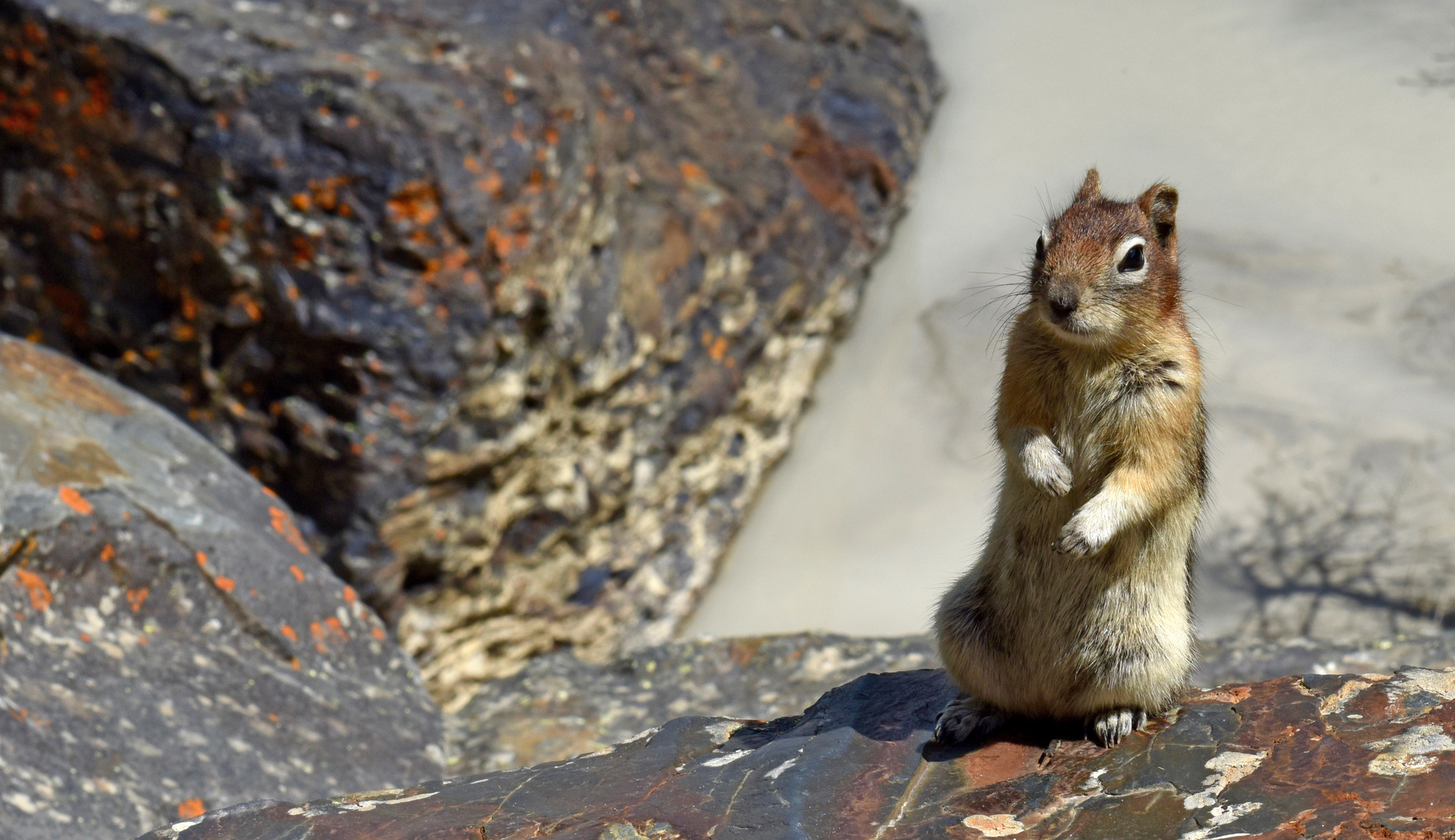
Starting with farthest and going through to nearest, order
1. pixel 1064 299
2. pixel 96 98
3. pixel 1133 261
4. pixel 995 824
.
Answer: pixel 96 98
pixel 1133 261
pixel 1064 299
pixel 995 824

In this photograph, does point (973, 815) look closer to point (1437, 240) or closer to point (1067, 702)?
point (1067, 702)

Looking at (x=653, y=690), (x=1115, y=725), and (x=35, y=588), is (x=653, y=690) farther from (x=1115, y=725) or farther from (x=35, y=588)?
(x=1115, y=725)

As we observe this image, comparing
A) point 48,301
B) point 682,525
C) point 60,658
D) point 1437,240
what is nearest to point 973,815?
point 60,658

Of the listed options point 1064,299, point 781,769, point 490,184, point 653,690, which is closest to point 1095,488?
point 1064,299

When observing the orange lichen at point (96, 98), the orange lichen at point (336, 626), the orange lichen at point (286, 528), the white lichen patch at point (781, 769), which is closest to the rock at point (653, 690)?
the orange lichen at point (336, 626)

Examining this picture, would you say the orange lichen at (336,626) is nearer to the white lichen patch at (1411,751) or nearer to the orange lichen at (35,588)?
the orange lichen at (35,588)

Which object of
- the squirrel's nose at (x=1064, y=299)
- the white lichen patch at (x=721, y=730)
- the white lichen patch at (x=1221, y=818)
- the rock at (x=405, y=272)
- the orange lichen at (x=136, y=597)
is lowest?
the white lichen patch at (x=1221, y=818)
